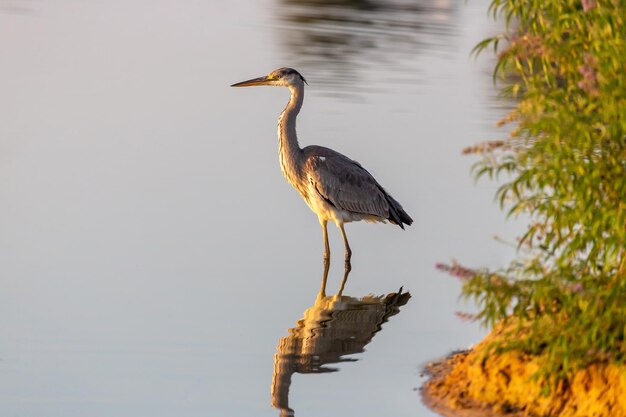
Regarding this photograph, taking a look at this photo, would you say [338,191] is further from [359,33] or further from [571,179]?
[359,33]

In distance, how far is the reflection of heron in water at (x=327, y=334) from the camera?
32.8ft

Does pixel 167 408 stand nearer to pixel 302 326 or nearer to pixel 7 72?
pixel 302 326

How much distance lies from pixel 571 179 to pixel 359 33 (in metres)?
23.0

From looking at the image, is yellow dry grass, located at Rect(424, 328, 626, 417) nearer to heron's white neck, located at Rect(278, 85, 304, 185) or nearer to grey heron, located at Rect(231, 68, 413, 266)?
grey heron, located at Rect(231, 68, 413, 266)

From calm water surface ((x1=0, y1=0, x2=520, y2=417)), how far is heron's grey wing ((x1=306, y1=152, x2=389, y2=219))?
0.50 meters

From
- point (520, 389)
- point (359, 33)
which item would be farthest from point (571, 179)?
point (359, 33)

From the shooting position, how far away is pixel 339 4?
3672 cm

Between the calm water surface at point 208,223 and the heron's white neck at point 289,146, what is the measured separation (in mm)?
578

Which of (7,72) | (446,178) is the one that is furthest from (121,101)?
(446,178)

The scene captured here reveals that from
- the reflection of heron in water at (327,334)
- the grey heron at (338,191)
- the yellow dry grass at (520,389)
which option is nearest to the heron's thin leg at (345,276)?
the reflection of heron in water at (327,334)

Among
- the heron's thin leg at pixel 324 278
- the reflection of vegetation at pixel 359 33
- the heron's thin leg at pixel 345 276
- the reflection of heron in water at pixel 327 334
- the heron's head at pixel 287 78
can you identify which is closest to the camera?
the reflection of heron in water at pixel 327 334

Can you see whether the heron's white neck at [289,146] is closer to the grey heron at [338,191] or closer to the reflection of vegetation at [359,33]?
the grey heron at [338,191]

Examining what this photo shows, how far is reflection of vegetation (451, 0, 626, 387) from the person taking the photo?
797 centimetres

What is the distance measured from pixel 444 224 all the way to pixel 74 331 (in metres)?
5.60
